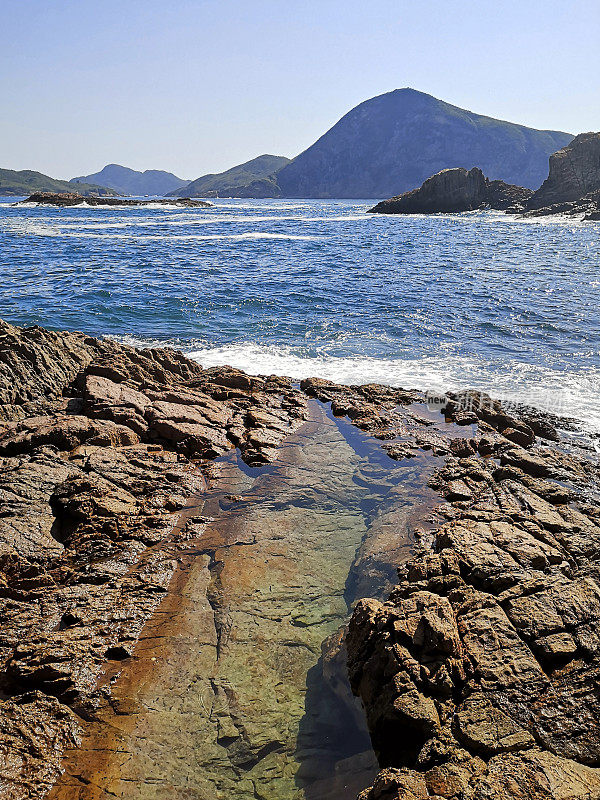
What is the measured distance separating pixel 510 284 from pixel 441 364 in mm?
15865

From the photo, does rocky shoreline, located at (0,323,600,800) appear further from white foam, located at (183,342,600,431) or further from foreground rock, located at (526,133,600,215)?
foreground rock, located at (526,133,600,215)

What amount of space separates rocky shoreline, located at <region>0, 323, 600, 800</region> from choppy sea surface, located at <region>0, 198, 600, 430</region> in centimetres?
415

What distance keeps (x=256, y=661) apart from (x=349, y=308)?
19.5 m

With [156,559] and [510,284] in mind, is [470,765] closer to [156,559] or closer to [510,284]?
[156,559]

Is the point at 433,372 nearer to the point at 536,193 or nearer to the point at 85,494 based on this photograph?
the point at 85,494

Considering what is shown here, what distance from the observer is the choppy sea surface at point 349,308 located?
52.1ft

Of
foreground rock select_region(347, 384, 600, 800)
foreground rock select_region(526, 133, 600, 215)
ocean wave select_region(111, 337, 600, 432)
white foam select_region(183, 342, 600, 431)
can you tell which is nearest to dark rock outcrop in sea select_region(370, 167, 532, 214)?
foreground rock select_region(526, 133, 600, 215)

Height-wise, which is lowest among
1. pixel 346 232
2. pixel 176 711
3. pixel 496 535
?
pixel 176 711

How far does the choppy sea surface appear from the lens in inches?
625

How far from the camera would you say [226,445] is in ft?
34.8

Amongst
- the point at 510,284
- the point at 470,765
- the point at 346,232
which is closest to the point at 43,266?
the point at 510,284

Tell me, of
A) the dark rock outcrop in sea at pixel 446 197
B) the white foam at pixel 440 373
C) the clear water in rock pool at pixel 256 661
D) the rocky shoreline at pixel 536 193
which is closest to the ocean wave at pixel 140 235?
the white foam at pixel 440 373

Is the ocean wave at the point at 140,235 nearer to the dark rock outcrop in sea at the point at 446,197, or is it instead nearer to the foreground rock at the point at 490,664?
the foreground rock at the point at 490,664

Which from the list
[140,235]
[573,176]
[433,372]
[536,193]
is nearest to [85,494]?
[433,372]
